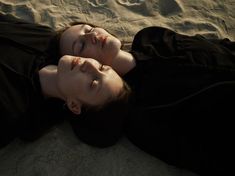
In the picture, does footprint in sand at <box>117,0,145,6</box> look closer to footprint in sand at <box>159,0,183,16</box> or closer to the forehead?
footprint in sand at <box>159,0,183,16</box>

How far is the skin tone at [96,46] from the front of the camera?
75.7 inches

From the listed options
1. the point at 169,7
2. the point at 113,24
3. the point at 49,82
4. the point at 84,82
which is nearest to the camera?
the point at 84,82

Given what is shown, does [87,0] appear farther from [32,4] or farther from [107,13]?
[32,4]

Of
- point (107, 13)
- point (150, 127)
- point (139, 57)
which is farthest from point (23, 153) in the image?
point (107, 13)

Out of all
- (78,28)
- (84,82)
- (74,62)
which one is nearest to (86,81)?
(84,82)

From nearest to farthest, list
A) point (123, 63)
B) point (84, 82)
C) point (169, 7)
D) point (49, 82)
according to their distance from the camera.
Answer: point (84, 82)
point (49, 82)
point (123, 63)
point (169, 7)

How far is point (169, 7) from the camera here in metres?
2.80

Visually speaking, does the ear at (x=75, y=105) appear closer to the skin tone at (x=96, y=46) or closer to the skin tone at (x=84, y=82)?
the skin tone at (x=84, y=82)

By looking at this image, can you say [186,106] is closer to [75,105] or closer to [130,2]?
[75,105]

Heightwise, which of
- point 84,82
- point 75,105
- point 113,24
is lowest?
point 113,24

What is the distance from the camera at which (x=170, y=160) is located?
1.84 m

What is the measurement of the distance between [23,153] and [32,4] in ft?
4.30

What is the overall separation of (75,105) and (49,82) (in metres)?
0.19

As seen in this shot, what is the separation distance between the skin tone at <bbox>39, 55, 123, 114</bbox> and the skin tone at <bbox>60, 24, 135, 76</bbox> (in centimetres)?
12
